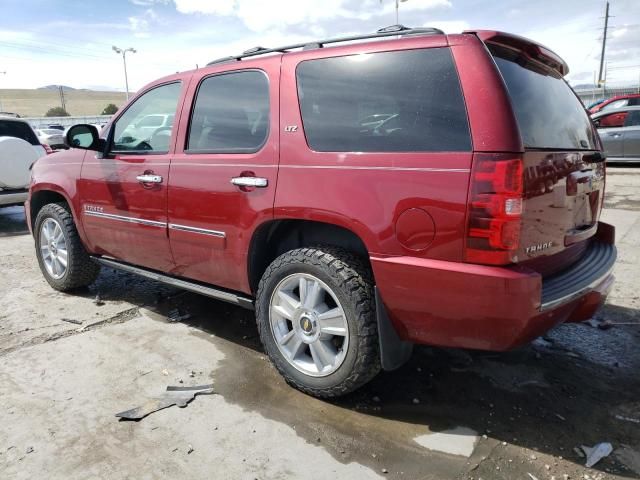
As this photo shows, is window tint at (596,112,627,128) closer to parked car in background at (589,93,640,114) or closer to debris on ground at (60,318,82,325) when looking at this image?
parked car in background at (589,93,640,114)

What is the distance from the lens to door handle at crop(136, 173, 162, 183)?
349 centimetres

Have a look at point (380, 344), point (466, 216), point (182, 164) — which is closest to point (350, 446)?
point (380, 344)

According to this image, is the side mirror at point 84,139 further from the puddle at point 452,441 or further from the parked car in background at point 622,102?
the parked car in background at point 622,102

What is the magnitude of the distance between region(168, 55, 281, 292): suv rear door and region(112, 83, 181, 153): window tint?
0.71 ft

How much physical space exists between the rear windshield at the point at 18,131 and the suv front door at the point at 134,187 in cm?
580

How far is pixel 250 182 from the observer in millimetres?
2936

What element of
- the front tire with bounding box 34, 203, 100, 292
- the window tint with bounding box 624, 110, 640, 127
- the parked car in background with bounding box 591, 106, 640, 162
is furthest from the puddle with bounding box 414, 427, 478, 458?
the window tint with bounding box 624, 110, 640, 127

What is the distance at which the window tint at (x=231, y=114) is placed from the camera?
3.05 meters

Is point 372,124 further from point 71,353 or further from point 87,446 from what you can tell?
point 71,353

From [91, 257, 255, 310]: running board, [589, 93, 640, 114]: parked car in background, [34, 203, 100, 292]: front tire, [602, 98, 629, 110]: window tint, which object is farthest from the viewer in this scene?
[602, 98, 629, 110]: window tint

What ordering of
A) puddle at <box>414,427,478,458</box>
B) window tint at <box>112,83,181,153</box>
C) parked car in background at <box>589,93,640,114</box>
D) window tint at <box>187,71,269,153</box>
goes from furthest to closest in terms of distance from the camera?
1. parked car in background at <box>589,93,640,114</box>
2. window tint at <box>112,83,181,153</box>
3. window tint at <box>187,71,269,153</box>
4. puddle at <box>414,427,478,458</box>

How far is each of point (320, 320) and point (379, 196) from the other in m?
0.79

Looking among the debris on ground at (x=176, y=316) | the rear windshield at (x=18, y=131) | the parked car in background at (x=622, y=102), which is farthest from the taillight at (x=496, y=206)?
the parked car in background at (x=622, y=102)

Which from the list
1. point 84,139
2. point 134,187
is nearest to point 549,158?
point 134,187
